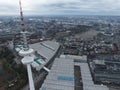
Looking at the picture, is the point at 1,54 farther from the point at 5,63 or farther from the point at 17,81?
the point at 17,81

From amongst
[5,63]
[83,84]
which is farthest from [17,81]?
[83,84]

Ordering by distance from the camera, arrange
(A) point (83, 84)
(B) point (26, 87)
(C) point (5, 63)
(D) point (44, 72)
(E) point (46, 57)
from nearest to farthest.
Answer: (A) point (83, 84), (B) point (26, 87), (D) point (44, 72), (C) point (5, 63), (E) point (46, 57)

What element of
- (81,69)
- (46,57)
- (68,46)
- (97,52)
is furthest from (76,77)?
(68,46)

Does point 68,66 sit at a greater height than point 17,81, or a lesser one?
greater

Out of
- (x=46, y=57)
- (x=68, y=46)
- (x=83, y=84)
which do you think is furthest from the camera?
(x=68, y=46)

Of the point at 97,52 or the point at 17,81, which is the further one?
the point at 97,52

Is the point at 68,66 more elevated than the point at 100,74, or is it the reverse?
the point at 68,66

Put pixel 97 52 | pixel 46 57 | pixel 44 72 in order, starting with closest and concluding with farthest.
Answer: pixel 44 72 → pixel 46 57 → pixel 97 52

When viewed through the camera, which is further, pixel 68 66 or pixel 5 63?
pixel 5 63

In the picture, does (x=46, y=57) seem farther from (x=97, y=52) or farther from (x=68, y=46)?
(x=97, y=52)
